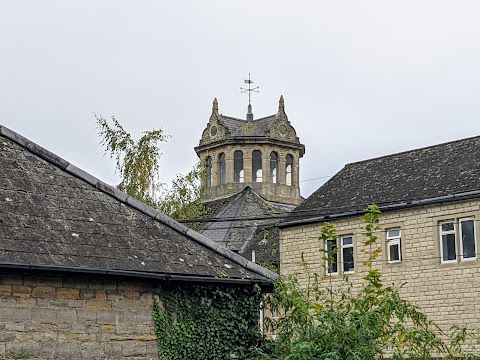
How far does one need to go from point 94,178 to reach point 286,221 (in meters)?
18.8

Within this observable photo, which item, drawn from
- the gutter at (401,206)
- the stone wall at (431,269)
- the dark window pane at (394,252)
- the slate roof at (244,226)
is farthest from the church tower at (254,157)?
the dark window pane at (394,252)

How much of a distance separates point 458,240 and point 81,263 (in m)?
17.3

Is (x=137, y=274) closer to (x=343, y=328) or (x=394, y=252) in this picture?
(x=343, y=328)

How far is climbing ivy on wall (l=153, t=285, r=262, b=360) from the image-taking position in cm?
1389

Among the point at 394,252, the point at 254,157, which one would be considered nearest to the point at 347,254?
the point at 394,252

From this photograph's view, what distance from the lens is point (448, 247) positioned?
28.2m

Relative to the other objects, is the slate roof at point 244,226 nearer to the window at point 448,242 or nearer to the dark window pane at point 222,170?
the dark window pane at point 222,170

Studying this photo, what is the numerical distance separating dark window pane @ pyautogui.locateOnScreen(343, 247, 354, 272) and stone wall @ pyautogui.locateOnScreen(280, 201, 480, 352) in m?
0.38

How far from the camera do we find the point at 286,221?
33156mm

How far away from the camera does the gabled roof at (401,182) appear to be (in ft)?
95.0

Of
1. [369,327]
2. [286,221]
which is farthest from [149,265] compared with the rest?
[286,221]

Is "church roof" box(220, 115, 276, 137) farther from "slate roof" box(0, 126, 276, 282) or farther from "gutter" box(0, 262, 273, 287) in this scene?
"gutter" box(0, 262, 273, 287)

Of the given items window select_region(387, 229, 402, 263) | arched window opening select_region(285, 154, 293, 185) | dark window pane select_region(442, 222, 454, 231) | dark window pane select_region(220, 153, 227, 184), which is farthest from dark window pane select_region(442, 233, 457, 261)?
arched window opening select_region(285, 154, 293, 185)

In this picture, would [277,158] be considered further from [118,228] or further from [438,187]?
[118,228]
